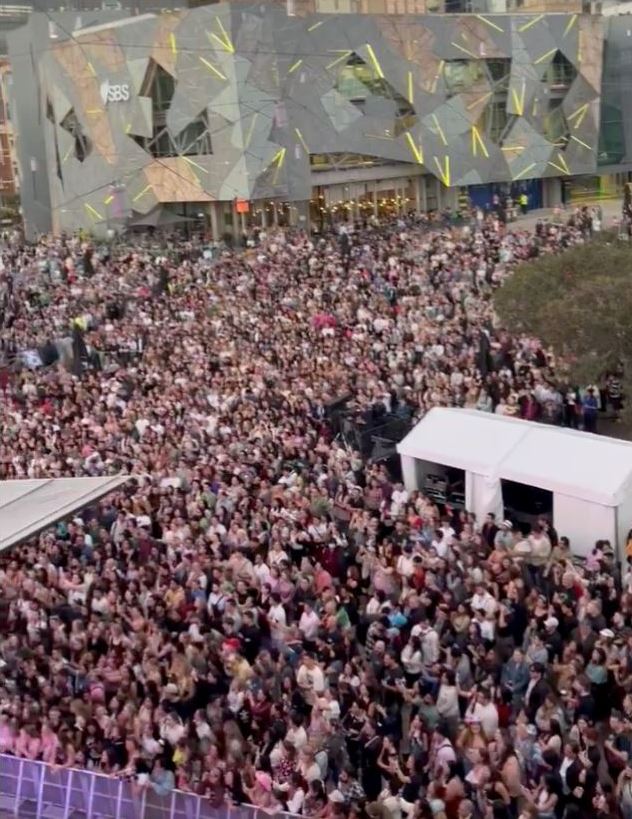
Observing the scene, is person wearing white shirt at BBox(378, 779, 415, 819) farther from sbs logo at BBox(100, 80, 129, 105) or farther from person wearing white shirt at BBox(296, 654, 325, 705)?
sbs logo at BBox(100, 80, 129, 105)

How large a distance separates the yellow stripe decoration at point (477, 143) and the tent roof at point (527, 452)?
103 feet

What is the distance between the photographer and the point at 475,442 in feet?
39.2

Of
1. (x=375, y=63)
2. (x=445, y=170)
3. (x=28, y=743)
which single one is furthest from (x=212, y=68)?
(x=28, y=743)

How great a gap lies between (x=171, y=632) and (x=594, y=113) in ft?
131

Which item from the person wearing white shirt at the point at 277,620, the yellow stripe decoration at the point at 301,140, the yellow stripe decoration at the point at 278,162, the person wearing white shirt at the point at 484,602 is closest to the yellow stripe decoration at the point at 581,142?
the yellow stripe decoration at the point at 301,140

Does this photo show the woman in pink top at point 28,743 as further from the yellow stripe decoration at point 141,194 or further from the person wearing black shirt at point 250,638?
the yellow stripe decoration at point 141,194

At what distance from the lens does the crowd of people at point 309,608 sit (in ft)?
23.5

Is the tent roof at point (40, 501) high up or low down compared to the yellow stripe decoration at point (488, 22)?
down

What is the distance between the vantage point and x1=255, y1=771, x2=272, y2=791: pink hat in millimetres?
7148

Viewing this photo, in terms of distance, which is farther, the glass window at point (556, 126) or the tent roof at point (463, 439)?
the glass window at point (556, 126)

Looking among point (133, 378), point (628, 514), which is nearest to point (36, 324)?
point (133, 378)

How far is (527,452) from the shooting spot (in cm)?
1138

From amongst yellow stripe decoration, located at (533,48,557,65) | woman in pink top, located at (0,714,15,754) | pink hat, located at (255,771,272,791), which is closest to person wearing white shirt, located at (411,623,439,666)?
pink hat, located at (255,771,272,791)

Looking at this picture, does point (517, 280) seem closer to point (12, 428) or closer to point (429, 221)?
point (12, 428)
